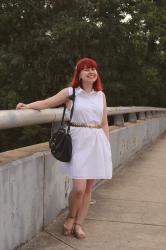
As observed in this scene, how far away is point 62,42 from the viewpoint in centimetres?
2970

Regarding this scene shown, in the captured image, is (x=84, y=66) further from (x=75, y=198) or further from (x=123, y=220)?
(x=123, y=220)

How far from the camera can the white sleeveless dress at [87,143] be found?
16.8 ft

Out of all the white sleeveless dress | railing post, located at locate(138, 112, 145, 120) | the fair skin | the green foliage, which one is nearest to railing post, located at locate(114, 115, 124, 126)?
railing post, located at locate(138, 112, 145, 120)

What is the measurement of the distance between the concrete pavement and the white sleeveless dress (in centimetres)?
60

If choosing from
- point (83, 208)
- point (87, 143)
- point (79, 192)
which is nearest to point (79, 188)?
A: point (79, 192)

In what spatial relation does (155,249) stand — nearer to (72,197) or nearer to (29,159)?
(72,197)

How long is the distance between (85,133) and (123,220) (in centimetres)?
137

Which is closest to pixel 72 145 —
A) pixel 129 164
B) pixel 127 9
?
pixel 129 164

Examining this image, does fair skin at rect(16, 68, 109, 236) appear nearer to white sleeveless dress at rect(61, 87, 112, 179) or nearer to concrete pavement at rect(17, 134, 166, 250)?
white sleeveless dress at rect(61, 87, 112, 179)

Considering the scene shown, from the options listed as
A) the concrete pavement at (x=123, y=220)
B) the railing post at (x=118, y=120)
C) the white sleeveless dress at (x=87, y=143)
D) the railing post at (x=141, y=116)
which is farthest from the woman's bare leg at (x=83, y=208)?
the railing post at (x=141, y=116)

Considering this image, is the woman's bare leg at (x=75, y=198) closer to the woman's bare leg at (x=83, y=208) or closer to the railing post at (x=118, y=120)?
the woman's bare leg at (x=83, y=208)

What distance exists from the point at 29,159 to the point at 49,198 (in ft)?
2.57

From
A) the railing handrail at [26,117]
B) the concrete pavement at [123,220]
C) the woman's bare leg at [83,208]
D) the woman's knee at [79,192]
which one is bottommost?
the concrete pavement at [123,220]

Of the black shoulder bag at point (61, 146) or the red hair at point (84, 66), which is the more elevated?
the red hair at point (84, 66)
